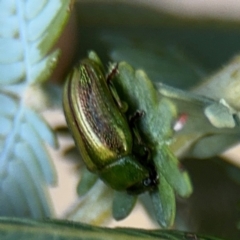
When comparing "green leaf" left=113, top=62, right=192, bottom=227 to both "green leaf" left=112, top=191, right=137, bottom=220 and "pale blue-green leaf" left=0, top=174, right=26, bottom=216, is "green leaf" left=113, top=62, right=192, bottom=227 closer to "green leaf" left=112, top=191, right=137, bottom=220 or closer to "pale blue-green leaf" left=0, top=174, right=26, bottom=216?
"green leaf" left=112, top=191, right=137, bottom=220

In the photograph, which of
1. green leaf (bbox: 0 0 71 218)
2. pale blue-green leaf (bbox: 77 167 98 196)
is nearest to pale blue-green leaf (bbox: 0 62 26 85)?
→ green leaf (bbox: 0 0 71 218)

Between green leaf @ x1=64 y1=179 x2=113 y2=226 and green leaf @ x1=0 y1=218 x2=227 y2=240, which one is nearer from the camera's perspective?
green leaf @ x1=0 y1=218 x2=227 y2=240

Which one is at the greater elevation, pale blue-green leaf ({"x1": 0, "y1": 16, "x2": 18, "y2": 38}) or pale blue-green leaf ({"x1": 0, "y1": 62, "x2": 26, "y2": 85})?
pale blue-green leaf ({"x1": 0, "y1": 16, "x2": 18, "y2": 38})

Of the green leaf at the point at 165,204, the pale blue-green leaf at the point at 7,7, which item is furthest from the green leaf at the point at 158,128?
the pale blue-green leaf at the point at 7,7

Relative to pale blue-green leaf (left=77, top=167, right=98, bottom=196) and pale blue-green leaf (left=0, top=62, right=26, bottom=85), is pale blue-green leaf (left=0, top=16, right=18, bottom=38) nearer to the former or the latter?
pale blue-green leaf (left=0, top=62, right=26, bottom=85)

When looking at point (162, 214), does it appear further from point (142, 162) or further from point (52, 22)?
point (52, 22)

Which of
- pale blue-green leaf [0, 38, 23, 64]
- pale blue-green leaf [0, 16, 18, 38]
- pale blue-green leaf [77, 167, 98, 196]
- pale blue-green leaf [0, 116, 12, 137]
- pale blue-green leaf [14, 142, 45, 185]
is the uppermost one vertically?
pale blue-green leaf [0, 16, 18, 38]

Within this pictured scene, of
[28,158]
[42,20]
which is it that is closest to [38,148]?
[28,158]
